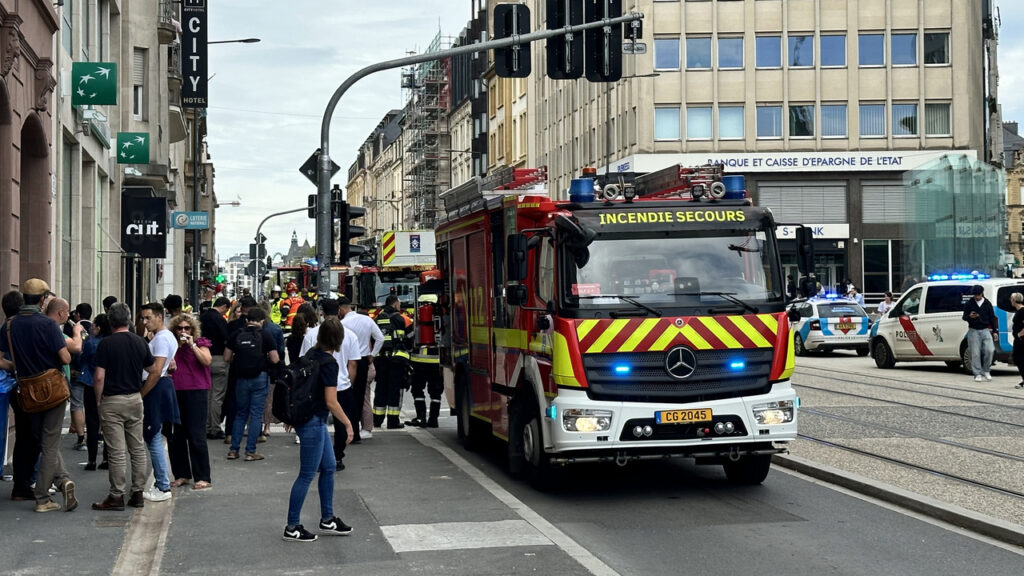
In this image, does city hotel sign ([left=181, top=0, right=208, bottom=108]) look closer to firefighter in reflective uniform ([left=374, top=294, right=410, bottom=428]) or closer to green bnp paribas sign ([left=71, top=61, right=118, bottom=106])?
green bnp paribas sign ([left=71, top=61, right=118, bottom=106])

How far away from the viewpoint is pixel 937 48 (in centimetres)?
5444

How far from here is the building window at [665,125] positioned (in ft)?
182

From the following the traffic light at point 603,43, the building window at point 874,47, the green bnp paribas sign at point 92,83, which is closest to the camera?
the traffic light at point 603,43

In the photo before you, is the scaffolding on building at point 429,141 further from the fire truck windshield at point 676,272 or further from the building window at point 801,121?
the fire truck windshield at point 676,272

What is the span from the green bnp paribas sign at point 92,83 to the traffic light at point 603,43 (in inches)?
360

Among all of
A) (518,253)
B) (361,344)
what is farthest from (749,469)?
(361,344)

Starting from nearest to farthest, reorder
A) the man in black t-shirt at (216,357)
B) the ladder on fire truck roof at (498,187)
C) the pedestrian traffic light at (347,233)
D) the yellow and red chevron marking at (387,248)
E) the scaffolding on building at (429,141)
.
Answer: the ladder on fire truck roof at (498,187), the man in black t-shirt at (216,357), the pedestrian traffic light at (347,233), the yellow and red chevron marking at (387,248), the scaffolding on building at (429,141)

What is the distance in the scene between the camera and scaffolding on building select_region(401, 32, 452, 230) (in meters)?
105

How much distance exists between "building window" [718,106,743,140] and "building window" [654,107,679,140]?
1.82 m

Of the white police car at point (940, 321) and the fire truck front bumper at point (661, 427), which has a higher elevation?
the white police car at point (940, 321)

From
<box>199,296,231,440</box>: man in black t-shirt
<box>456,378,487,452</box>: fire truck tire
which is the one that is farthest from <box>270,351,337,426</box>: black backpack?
<box>199,296,231,440</box>: man in black t-shirt

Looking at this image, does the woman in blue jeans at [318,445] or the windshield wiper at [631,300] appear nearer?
the woman in blue jeans at [318,445]

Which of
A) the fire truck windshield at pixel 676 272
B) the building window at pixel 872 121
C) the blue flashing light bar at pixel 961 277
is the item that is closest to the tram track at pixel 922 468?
the fire truck windshield at pixel 676 272

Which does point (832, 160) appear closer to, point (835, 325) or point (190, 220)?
point (835, 325)
